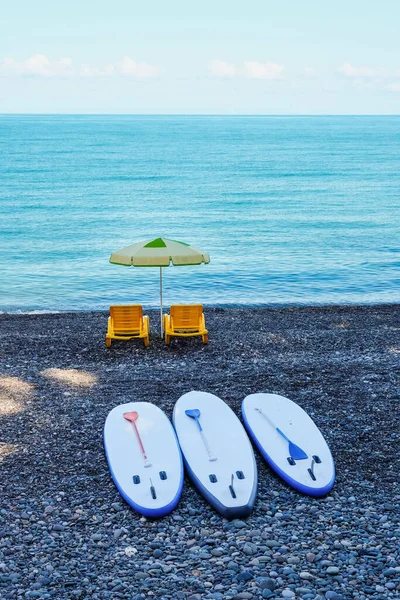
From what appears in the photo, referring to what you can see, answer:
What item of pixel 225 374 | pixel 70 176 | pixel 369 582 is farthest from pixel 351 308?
pixel 70 176

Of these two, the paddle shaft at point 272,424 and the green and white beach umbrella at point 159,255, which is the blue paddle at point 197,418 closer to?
the paddle shaft at point 272,424

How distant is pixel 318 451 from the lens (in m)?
8.20

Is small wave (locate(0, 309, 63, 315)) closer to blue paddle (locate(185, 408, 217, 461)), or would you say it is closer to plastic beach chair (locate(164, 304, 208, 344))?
plastic beach chair (locate(164, 304, 208, 344))

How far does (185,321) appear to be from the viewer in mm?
12609

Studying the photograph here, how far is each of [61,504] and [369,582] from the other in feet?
10.6

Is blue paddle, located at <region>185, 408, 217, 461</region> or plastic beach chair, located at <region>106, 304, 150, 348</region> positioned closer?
blue paddle, located at <region>185, 408, 217, 461</region>

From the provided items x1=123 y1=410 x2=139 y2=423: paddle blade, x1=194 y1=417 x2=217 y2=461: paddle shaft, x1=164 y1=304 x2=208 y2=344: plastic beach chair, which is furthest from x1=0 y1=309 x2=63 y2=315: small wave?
x1=194 y1=417 x2=217 y2=461: paddle shaft

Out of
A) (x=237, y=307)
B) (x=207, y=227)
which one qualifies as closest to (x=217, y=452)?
(x=237, y=307)

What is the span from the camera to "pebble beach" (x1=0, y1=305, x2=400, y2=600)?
19.5ft

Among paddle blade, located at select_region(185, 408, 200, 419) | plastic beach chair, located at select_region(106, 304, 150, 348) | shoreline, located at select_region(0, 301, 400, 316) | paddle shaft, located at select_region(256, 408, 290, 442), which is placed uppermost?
plastic beach chair, located at select_region(106, 304, 150, 348)

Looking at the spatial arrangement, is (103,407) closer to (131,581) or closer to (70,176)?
(131,581)

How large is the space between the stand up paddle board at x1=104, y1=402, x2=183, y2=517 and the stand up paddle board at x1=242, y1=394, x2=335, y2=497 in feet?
3.70

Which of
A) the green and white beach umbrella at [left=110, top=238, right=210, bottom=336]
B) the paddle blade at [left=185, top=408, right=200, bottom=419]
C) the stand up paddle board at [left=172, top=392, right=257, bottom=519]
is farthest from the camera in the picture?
the green and white beach umbrella at [left=110, top=238, right=210, bottom=336]

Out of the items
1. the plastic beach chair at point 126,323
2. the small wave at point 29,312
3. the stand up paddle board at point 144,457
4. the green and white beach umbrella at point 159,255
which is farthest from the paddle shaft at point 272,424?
the small wave at point 29,312
